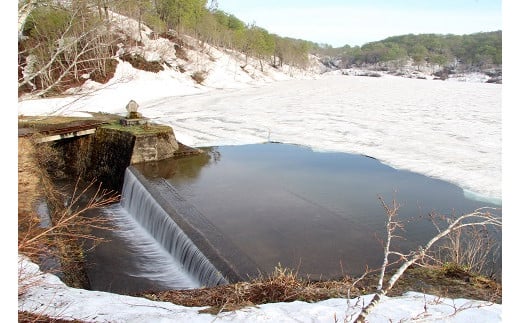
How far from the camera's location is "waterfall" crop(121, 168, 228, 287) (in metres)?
7.53

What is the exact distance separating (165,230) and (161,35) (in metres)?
54.6

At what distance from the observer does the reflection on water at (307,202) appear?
26.2 ft

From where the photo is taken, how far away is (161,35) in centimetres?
5897

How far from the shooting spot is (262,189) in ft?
39.3

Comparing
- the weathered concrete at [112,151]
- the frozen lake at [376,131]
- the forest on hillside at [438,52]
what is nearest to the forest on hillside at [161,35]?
the forest on hillside at [438,52]

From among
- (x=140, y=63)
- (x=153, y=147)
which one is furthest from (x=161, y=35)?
(x=153, y=147)

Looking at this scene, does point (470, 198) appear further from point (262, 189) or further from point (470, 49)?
point (470, 49)

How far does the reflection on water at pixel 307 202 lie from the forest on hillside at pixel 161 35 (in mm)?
4495

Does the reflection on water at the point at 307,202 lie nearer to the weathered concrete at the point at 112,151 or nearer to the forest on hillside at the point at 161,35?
the weathered concrete at the point at 112,151

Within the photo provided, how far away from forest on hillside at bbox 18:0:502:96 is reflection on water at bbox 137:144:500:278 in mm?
4495

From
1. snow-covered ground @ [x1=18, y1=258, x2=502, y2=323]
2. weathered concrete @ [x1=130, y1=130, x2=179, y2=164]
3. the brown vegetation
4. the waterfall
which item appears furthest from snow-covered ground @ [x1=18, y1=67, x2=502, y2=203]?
the brown vegetation

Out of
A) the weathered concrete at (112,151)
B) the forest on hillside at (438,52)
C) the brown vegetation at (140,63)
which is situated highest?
the forest on hillside at (438,52)

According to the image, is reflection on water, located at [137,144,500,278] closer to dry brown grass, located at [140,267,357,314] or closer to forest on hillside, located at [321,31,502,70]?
dry brown grass, located at [140,267,357,314]

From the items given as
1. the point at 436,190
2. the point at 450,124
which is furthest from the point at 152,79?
the point at 436,190
